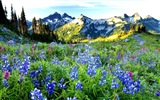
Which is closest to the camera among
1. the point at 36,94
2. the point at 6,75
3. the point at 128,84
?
the point at 36,94

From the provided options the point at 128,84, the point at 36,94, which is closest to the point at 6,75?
the point at 36,94

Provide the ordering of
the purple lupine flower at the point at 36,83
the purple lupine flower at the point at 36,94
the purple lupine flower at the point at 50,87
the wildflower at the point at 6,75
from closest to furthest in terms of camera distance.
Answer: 1. the purple lupine flower at the point at 36,94
2. the purple lupine flower at the point at 50,87
3. the wildflower at the point at 6,75
4. the purple lupine flower at the point at 36,83

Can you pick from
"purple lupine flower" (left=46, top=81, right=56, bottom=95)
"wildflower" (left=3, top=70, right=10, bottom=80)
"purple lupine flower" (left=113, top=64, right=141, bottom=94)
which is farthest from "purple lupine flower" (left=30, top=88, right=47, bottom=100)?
"purple lupine flower" (left=113, top=64, right=141, bottom=94)

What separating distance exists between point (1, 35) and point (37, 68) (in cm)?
3479

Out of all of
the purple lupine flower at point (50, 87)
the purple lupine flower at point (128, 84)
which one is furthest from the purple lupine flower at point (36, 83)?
the purple lupine flower at point (128, 84)

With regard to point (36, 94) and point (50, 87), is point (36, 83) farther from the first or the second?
point (36, 94)

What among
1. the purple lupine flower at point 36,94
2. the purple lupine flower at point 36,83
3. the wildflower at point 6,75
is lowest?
the purple lupine flower at point 36,83

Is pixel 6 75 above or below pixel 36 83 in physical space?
above

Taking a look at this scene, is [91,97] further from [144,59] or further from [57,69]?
[144,59]

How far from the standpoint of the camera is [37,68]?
7.06m

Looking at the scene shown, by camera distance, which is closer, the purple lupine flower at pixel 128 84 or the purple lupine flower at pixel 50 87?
the purple lupine flower at pixel 50 87

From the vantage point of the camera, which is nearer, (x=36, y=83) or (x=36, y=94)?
(x=36, y=94)

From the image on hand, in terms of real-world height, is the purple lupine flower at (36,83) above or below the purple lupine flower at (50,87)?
below

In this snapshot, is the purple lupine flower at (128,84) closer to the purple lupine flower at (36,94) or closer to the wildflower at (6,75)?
the purple lupine flower at (36,94)
